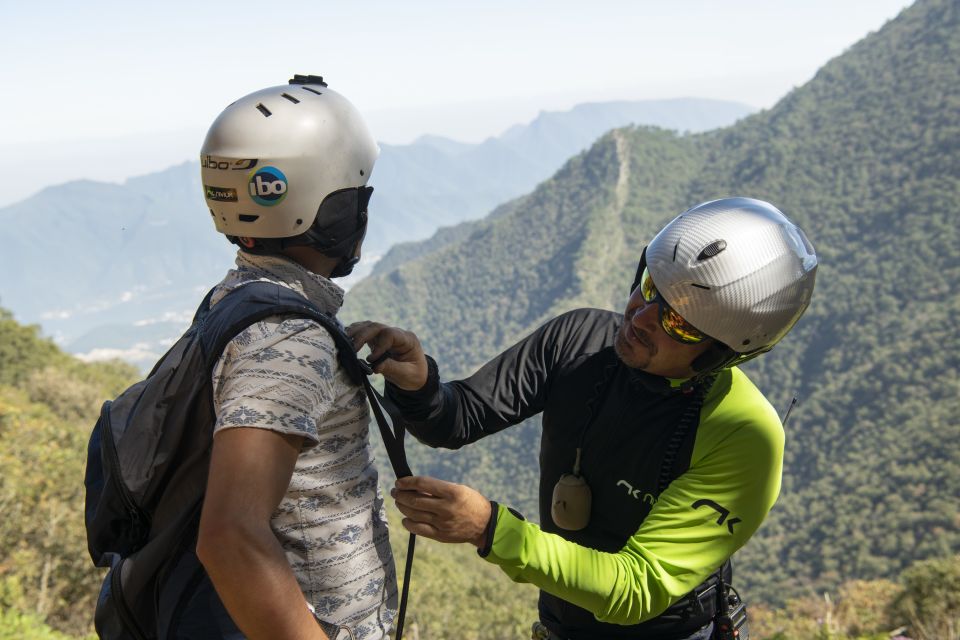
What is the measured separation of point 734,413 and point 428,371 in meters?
1.11

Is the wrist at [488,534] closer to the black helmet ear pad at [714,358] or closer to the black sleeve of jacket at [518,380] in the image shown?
the black sleeve of jacket at [518,380]

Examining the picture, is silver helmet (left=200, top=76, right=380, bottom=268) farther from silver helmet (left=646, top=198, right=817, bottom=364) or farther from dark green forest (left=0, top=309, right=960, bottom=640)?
dark green forest (left=0, top=309, right=960, bottom=640)

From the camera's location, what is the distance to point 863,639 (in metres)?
7.47

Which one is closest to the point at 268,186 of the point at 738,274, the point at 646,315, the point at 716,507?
the point at 646,315

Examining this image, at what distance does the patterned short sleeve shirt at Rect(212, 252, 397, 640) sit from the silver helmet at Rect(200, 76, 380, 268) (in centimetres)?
13

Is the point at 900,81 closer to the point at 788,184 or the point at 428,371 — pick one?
the point at 788,184

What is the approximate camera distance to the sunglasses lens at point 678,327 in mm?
2711

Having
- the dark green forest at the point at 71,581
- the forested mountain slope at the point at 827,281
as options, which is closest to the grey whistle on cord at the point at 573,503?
the dark green forest at the point at 71,581

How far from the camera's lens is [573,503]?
2.84m

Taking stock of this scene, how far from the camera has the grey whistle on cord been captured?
284 centimetres

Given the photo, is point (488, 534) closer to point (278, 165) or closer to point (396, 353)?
point (396, 353)

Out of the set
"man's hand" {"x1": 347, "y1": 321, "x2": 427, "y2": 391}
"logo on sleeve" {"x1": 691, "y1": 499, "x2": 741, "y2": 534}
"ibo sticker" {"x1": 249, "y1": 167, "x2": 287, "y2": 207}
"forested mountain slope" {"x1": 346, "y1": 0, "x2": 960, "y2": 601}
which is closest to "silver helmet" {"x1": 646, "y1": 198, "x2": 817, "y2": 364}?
"logo on sleeve" {"x1": 691, "y1": 499, "x2": 741, "y2": 534}

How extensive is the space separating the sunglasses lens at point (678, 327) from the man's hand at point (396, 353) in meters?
0.88

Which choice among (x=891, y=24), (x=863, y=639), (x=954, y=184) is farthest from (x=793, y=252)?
(x=891, y=24)
